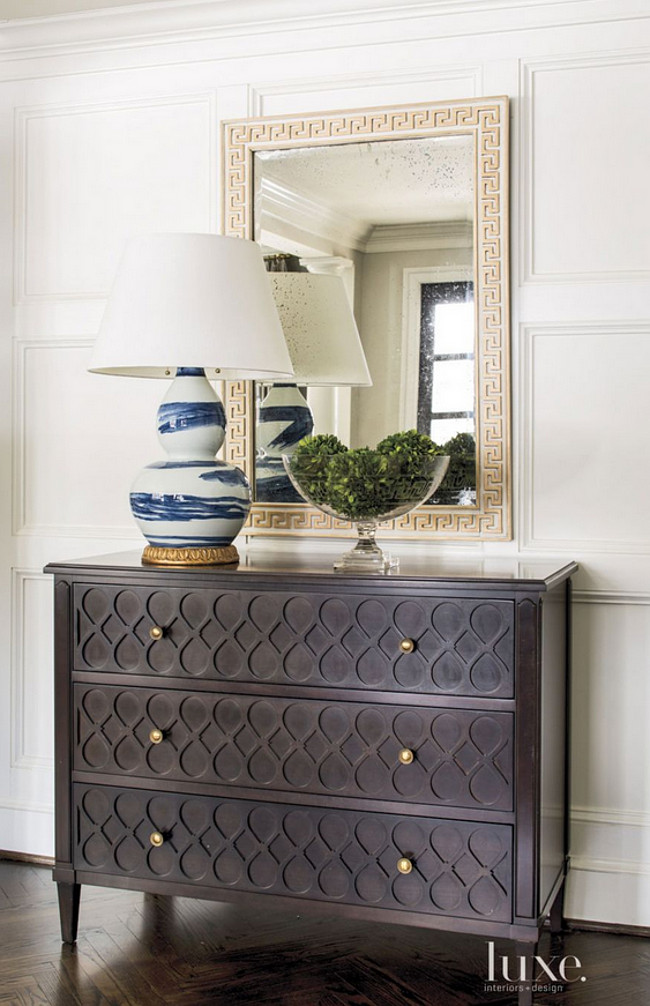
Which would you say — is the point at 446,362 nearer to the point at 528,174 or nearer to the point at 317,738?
the point at 528,174

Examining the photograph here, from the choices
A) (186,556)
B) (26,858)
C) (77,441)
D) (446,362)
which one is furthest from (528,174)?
(26,858)

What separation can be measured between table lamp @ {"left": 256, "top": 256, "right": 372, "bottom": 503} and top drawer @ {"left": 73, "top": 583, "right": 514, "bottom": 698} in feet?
2.04

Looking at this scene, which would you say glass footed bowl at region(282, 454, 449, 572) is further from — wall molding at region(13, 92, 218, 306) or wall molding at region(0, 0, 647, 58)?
wall molding at region(0, 0, 647, 58)

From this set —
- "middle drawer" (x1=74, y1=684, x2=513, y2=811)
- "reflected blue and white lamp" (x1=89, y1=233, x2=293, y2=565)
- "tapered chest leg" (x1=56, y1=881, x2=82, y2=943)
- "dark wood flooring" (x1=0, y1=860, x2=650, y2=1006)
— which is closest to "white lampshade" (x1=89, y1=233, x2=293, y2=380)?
"reflected blue and white lamp" (x1=89, y1=233, x2=293, y2=565)

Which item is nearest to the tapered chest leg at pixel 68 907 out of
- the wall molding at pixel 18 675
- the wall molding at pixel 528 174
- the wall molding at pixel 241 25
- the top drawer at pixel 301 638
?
the top drawer at pixel 301 638

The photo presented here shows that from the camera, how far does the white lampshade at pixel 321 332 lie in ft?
9.47

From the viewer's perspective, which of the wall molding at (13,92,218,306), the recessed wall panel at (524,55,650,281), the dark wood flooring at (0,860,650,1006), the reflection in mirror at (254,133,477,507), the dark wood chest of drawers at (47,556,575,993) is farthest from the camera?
the wall molding at (13,92,218,306)

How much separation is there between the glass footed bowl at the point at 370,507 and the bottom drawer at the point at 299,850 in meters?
0.54

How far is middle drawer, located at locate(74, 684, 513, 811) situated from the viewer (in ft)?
7.41

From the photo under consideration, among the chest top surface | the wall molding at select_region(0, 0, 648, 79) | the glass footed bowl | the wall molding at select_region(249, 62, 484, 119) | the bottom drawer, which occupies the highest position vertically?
the wall molding at select_region(0, 0, 648, 79)

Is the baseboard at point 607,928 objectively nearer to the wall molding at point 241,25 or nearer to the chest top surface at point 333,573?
the chest top surface at point 333,573

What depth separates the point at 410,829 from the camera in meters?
2.31

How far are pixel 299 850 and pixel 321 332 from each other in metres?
1.30

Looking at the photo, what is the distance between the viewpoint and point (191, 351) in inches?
95.0
